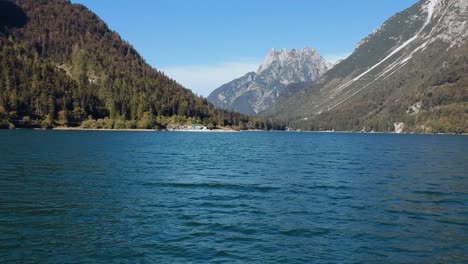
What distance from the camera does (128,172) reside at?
6656cm

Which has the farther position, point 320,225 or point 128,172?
point 128,172

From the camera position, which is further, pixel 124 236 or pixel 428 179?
pixel 428 179

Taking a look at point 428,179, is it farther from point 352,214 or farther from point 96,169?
point 96,169

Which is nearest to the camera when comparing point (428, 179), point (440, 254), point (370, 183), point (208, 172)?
point (440, 254)

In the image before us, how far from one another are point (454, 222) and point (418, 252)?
34.4 feet

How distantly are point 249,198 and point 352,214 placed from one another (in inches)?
469

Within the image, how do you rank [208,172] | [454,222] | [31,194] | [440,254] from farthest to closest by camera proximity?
[208,172] < [31,194] < [454,222] < [440,254]

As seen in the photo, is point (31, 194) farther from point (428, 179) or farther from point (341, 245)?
point (428, 179)

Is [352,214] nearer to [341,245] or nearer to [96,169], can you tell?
[341,245]

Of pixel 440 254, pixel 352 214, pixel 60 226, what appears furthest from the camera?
pixel 352 214

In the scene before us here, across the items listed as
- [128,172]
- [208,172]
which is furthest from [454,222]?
[128,172]

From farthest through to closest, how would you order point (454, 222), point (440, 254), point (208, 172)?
point (208, 172) < point (454, 222) < point (440, 254)

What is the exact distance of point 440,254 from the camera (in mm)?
28188

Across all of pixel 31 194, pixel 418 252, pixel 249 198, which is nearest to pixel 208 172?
pixel 249 198
